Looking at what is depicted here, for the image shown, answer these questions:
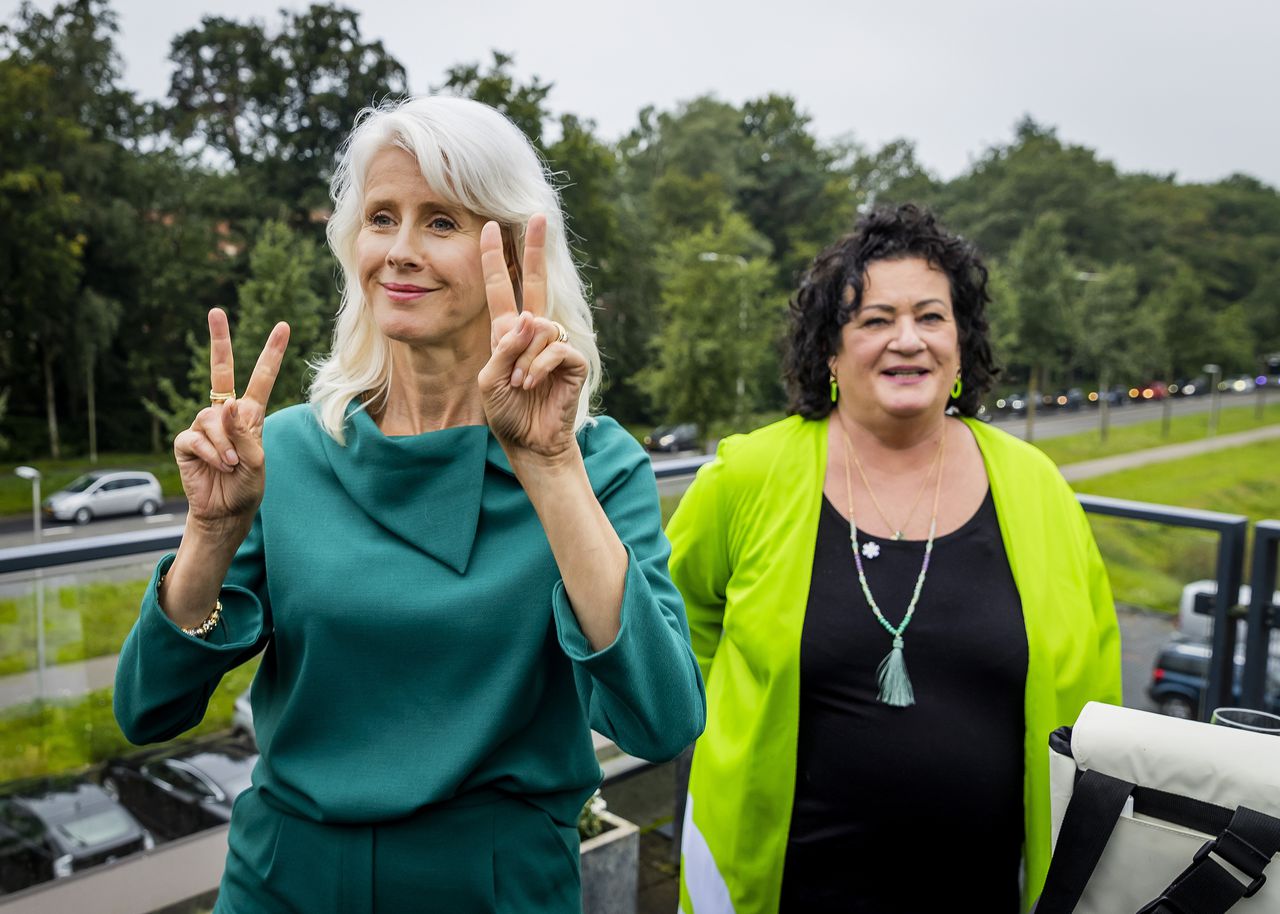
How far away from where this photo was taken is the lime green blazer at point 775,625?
6.48ft

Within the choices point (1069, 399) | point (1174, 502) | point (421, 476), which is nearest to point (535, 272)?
point (421, 476)

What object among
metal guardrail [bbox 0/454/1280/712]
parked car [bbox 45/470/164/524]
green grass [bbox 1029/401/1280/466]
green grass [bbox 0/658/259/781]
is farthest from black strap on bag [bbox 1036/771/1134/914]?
green grass [bbox 1029/401/1280/466]

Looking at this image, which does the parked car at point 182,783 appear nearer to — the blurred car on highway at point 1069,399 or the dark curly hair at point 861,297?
the dark curly hair at point 861,297

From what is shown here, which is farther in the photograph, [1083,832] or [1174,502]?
[1174,502]

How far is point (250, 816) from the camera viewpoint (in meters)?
1.41

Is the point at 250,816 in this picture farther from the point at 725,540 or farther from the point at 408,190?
the point at 725,540

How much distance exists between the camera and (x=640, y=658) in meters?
1.21

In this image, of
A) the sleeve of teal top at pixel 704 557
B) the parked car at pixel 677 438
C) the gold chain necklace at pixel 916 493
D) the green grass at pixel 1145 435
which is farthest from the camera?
the green grass at pixel 1145 435

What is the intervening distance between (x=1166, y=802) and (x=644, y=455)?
81 cm

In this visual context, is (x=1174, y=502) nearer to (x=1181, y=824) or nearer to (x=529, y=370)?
(x=1181, y=824)

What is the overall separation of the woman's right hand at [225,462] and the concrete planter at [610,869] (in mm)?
1621

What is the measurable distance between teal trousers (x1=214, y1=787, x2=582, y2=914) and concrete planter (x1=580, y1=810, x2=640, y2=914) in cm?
128

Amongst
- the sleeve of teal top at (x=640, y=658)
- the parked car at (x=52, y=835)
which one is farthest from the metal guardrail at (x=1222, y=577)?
the parked car at (x=52, y=835)

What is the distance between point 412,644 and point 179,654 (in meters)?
0.29
